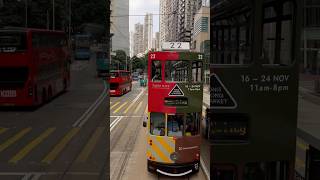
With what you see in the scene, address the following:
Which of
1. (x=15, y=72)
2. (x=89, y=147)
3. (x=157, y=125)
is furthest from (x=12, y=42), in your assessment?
(x=157, y=125)

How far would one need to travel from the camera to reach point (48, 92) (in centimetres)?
1209

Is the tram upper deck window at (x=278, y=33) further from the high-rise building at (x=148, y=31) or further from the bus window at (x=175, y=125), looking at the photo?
the bus window at (x=175, y=125)

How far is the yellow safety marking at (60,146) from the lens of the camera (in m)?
13.3

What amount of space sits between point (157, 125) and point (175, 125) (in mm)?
585

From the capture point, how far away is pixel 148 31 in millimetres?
3031

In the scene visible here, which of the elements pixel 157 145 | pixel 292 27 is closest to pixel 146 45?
pixel 292 27

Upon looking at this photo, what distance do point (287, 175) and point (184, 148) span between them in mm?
9260

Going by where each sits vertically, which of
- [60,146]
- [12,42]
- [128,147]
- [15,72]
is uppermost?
[12,42]

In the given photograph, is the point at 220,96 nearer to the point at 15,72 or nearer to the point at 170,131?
the point at 170,131

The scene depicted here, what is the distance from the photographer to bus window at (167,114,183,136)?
35.2 feet

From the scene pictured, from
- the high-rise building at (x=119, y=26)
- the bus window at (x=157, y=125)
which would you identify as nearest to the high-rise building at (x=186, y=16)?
the high-rise building at (x=119, y=26)

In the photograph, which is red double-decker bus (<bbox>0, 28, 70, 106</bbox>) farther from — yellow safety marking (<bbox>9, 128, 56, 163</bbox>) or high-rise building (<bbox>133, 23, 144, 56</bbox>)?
high-rise building (<bbox>133, 23, 144, 56</bbox>)

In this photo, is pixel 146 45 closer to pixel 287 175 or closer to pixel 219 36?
pixel 219 36

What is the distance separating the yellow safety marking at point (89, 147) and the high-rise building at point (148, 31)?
9858 millimetres
